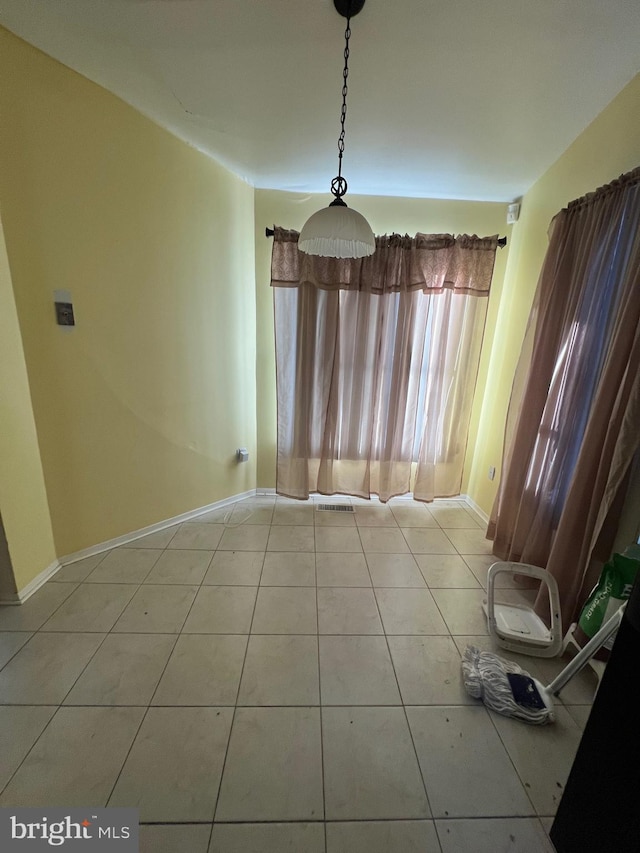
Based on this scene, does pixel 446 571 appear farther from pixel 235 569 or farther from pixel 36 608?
pixel 36 608

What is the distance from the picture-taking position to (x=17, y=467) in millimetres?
1630

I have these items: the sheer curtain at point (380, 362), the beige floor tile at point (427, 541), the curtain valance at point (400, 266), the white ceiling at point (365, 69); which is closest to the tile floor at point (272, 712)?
the beige floor tile at point (427, 541)

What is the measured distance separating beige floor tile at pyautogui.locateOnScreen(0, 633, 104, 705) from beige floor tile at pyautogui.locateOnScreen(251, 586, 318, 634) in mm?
736

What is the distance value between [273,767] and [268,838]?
16 cm

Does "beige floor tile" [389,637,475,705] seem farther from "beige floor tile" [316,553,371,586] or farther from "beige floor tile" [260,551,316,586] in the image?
"beige floor tile" [260,551,316,586]

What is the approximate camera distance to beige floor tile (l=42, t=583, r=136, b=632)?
1584 millimetres

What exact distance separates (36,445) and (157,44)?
6.29ft

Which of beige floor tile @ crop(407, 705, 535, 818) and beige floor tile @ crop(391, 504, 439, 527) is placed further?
beige floor tile @ crop(391, 504, 439, 527)

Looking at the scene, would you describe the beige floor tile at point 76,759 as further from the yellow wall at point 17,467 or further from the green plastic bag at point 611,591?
the green plastic bag at point 611,591

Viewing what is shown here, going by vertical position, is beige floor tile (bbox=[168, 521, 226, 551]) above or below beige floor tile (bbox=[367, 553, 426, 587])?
above

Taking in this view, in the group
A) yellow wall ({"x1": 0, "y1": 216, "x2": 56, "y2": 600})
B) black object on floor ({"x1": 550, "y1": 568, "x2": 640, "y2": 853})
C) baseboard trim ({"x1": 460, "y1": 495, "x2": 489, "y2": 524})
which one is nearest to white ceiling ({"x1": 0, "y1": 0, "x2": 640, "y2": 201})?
yellow wall ({"x1": 0, "y1": 216, "x2": 56, "y2": 600})

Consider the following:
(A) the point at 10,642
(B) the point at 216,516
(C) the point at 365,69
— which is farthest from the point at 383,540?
(C) the point at 365,69

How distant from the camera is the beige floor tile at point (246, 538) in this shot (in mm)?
2242

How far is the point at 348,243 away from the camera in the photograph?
1.47 m
